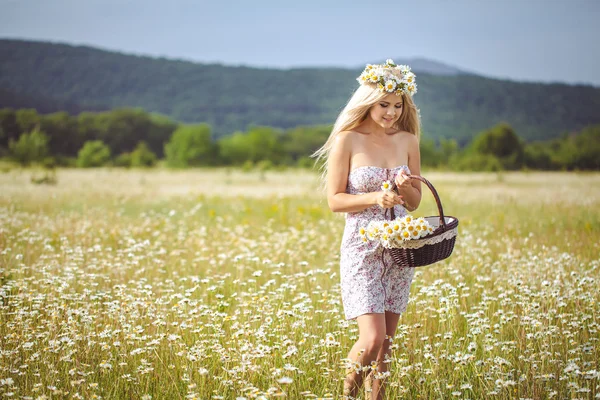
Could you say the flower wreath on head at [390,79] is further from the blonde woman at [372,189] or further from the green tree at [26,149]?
the green tree at [26,149]

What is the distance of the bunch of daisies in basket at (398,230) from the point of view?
3.60 m

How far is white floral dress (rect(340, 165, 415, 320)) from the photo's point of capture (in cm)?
382

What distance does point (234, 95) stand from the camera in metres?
194

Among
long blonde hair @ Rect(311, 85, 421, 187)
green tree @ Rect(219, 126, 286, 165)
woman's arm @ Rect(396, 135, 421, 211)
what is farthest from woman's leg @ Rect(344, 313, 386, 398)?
green tree @ Rect(219, 126, 286, 165)

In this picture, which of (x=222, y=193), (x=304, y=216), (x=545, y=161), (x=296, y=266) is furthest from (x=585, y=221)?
(x=545, y=161)

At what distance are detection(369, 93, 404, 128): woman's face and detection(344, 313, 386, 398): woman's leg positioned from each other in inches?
50.5

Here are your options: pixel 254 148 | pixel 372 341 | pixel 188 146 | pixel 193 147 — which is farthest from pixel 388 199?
pixel 254 148

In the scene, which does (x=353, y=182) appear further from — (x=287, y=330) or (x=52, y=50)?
(x=52, y=50)

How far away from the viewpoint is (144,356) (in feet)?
15.4

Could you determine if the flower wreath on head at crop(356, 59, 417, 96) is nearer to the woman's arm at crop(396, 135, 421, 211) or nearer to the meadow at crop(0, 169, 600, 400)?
the woman's arm at crop(396, 135, 421, 211)

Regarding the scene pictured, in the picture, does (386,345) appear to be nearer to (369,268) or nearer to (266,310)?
(369,268)

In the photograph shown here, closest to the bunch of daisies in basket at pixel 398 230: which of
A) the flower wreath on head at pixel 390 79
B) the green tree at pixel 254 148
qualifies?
the flower wreath on head at pixel 390 79

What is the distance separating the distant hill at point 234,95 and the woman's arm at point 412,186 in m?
112

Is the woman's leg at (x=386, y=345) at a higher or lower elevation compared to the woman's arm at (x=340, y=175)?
lower
